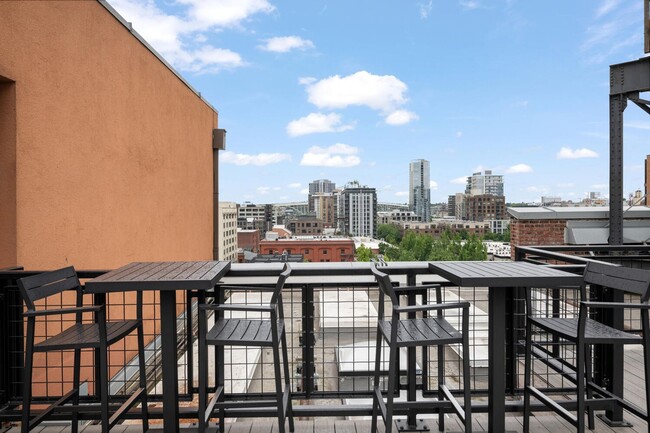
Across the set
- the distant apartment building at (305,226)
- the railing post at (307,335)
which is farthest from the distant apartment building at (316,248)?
the railing post at (307,335)

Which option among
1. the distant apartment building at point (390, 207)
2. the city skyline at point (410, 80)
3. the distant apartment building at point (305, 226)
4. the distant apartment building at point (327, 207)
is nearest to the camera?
the city skyline at point (410, 80)

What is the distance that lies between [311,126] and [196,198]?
7716 centimetres

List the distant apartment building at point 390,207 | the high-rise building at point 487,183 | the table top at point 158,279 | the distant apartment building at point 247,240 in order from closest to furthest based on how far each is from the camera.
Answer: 1. the table top at point 158,279
2. the distant apartment building at point 247,240
3. the high-rise building at point 487,183
4. the distant apartment building at point 390,207

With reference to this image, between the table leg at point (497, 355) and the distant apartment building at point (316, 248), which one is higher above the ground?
the table leg at point (497, 355)

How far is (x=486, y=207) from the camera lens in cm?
8638

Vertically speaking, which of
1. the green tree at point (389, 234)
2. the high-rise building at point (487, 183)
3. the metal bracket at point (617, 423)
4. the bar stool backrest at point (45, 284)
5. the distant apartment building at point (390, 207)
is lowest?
the green tree at point (389, 234)

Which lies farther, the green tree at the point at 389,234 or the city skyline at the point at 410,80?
the green tree at the point at 389,234

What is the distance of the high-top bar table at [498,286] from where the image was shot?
205 cm

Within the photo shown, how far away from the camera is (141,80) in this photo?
6719mm

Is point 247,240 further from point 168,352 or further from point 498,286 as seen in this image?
point 498,286

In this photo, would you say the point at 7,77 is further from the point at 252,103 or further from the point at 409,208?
the point at 409,208

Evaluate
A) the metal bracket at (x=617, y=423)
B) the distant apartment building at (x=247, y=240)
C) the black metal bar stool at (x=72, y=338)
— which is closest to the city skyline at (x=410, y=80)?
the black metal bar stool at (x=72, y=338)

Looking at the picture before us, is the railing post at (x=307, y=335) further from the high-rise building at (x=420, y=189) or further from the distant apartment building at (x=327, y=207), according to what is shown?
the high-rise building at (x=420, y=189)

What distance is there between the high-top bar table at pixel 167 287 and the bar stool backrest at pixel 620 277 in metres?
2.09
